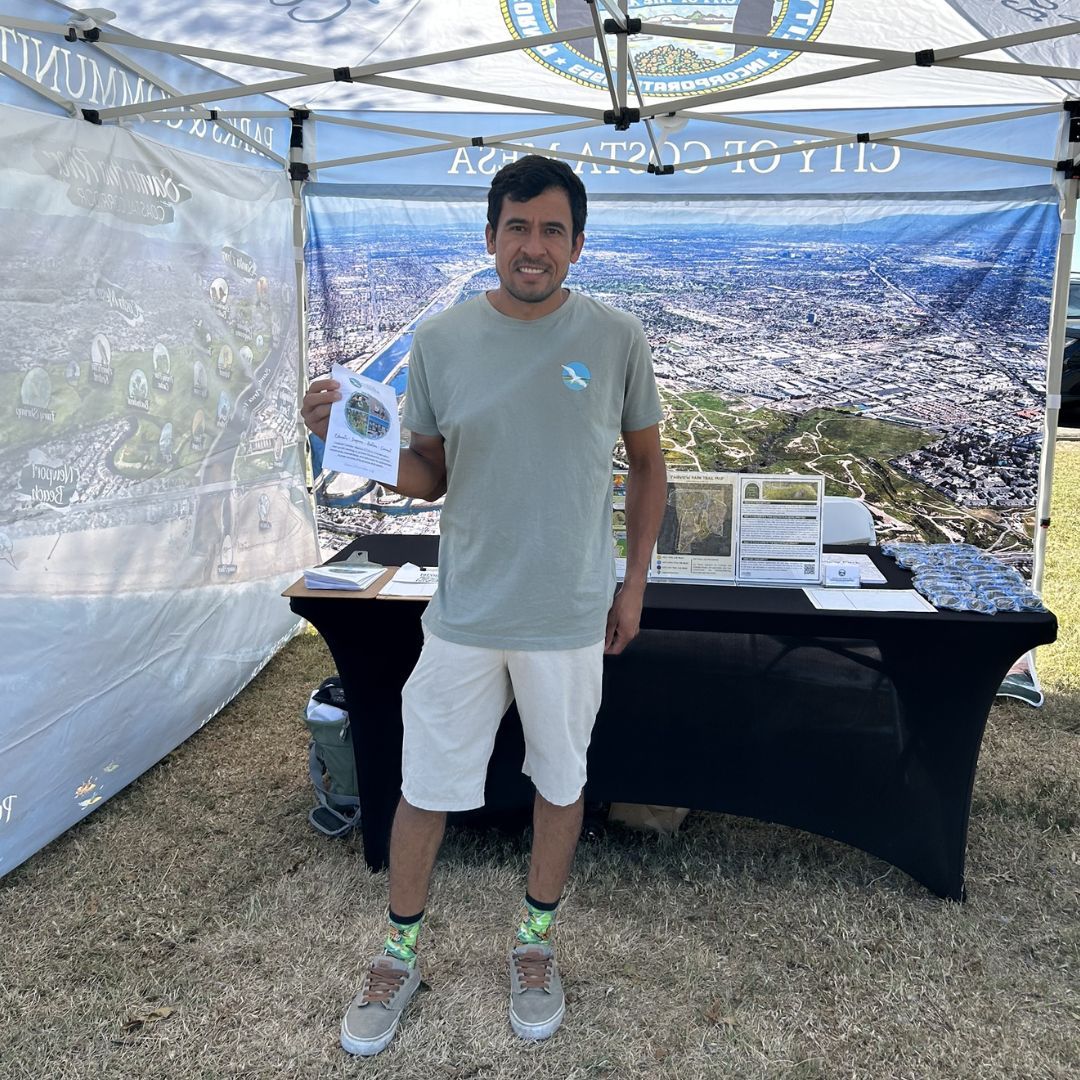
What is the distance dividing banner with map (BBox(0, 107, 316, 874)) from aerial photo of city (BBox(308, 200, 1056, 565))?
54cm

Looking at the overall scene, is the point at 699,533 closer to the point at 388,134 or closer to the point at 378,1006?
the point at 378,1006

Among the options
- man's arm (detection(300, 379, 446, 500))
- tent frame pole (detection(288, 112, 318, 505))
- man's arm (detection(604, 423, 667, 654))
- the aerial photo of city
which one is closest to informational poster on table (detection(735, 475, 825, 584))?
man's arm (detection(604, 423, 667, 654))

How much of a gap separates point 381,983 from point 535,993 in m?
0.33

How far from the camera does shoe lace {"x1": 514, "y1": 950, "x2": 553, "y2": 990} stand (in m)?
1.95

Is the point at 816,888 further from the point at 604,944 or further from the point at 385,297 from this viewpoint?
the point at 385,297

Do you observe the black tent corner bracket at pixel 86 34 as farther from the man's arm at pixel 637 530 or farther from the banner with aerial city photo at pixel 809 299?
the man's arm at pixel 637 530

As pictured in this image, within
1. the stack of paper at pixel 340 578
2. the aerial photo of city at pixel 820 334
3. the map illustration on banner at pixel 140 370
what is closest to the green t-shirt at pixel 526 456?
the stack of paper at pixel 340 578

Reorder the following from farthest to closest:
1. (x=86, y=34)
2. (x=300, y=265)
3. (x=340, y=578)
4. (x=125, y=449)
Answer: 1. (x=300, y=265)
2. (x=125, y=449)
3. (x=86, y=34)
4. (x=340, y=578)

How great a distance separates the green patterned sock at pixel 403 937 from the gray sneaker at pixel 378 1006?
0.05 ft

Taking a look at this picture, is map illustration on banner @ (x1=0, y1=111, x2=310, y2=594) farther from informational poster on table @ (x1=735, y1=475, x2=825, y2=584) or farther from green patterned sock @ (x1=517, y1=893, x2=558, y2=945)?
informational poster on table @ (x1=735, y1=475, x2=825, y2=584)

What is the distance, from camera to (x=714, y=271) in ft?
13.3

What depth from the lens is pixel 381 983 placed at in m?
1.91

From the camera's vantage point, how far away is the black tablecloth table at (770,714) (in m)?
2.15

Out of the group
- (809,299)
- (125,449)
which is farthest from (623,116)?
(125,449)
